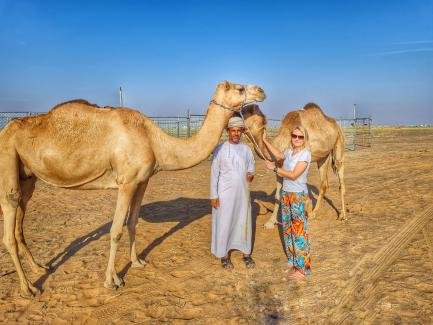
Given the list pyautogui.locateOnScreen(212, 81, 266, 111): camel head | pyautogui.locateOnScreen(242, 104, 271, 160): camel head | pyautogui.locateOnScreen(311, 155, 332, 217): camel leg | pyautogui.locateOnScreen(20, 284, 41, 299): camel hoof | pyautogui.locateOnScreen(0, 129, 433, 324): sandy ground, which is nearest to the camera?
pyautogui.locateOnScreen(0, 129, 433, 324): sandy ground

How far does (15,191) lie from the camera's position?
4.93 m

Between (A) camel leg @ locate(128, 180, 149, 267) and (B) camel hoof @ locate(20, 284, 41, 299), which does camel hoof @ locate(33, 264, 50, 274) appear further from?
(A) camel leg @ locate(128, 180, 149, 267)

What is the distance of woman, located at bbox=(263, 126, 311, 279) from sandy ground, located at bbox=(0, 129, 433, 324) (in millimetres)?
358

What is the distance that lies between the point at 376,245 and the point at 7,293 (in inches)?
235

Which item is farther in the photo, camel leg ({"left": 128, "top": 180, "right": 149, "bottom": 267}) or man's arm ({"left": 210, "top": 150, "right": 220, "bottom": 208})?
camel leg ({"left": 128, "top": 180, "right": 149, "bottom": 267})

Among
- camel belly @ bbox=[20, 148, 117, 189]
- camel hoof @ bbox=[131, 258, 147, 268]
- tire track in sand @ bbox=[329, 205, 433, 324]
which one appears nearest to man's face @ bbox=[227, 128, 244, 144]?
camel belly @ bbox=[20, 148, 117, 189]

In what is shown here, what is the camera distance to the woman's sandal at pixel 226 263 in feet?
18.2

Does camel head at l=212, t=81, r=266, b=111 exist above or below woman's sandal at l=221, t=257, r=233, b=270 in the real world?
above

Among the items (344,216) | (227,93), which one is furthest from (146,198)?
(227,93)

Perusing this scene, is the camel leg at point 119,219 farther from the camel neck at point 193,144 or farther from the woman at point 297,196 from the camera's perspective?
the woman at point 297,196

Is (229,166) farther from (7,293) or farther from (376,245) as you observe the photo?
(7,293)

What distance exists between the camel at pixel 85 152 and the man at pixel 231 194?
0.45 meters

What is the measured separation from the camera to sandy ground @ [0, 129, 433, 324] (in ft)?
14.0

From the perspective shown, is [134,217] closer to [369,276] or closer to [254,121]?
[254,121]
